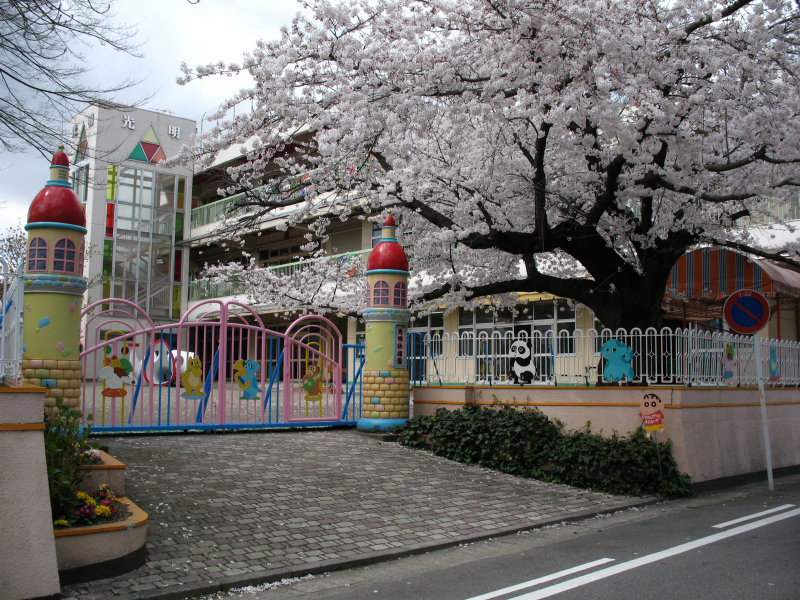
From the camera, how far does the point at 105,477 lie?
22.0 feet

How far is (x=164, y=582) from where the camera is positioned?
5.71 metres

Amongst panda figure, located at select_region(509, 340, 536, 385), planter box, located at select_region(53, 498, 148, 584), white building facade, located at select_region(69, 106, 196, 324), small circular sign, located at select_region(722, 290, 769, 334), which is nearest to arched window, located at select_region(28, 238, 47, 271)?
planter box, located at select_region(53, 498, 148, 584)

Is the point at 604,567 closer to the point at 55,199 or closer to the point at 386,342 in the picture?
the point at 386,342

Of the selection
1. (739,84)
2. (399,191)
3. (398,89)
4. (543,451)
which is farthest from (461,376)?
(739,84)

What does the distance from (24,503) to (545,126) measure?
806cm

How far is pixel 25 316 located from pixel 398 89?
639cm

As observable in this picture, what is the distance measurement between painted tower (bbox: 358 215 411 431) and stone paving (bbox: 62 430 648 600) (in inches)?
37.2

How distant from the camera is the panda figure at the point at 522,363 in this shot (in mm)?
11672

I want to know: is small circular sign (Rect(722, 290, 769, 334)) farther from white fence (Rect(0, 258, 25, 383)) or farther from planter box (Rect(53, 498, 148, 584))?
white fence (Rect(0, 258, 25, 383))

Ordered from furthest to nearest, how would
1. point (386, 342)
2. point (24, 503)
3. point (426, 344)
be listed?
1. point (426, 344)
2. point (386, 342)
3. point (24, 503)

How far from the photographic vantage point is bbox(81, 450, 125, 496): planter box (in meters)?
6.54

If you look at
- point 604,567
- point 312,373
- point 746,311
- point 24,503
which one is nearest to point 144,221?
point 312,373

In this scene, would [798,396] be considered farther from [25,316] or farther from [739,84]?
[25,316]

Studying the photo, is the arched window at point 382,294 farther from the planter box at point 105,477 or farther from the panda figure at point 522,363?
the planter box at point 105,477
